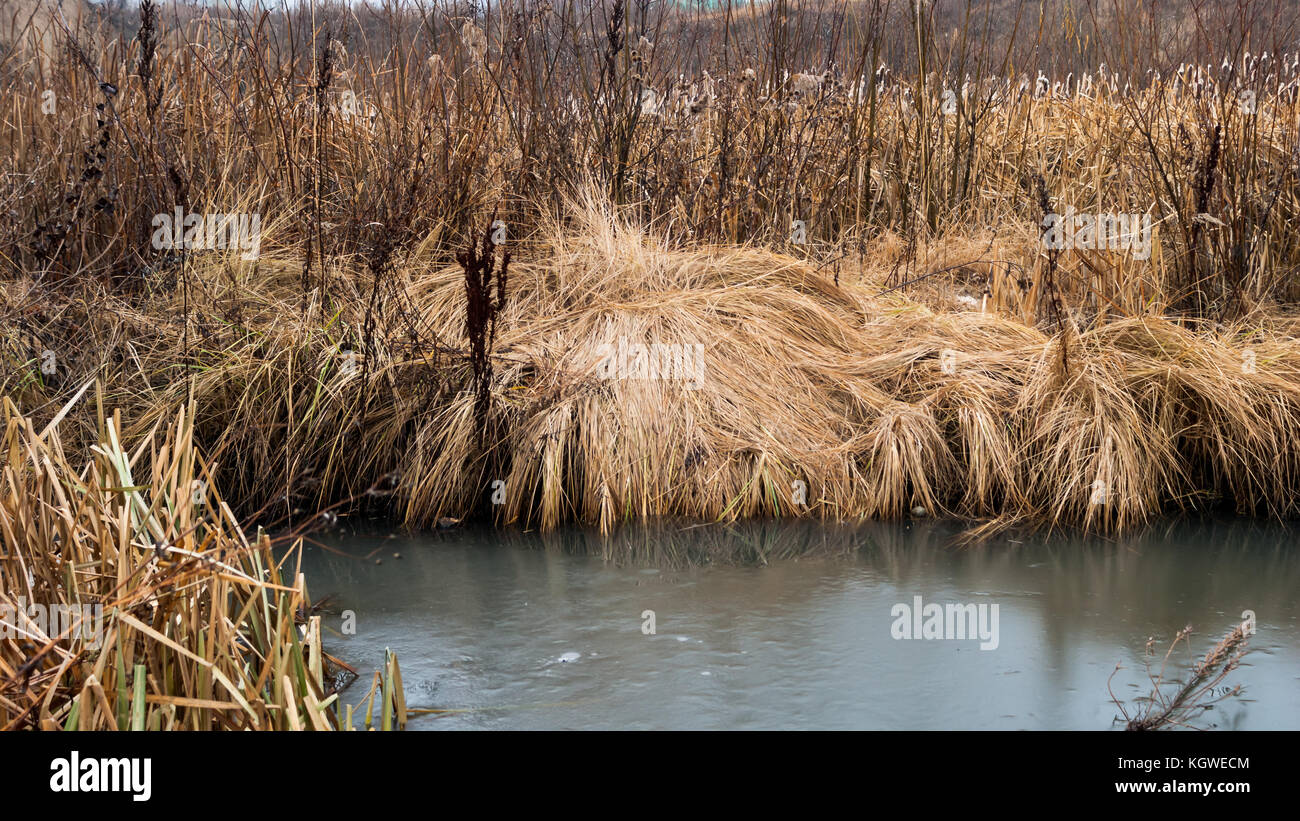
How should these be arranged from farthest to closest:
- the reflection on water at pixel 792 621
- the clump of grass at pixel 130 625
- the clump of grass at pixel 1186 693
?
the reflection on water at pixel 792 621, the clump of grass at pixel 1186 693, the clump of grass at pixel 130 625

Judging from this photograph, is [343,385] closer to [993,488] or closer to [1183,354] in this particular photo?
[993,488]

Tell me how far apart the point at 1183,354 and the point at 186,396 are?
3.84m

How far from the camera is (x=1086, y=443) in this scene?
427 centimetres

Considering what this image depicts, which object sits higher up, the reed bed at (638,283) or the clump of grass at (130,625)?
the reed bed at (638,283)

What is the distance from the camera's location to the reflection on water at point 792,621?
2705 mm

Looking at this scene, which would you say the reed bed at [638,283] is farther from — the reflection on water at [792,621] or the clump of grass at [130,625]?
the clump of grass at [130,625]

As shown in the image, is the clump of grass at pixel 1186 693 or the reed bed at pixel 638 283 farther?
the reed bed at pixel 638 283

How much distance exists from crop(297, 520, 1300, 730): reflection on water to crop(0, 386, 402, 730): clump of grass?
467mm

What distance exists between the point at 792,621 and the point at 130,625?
1775 mm

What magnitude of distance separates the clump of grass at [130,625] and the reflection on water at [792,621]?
47 cm

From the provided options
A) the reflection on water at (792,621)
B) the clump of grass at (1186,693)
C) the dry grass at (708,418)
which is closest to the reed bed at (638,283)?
the dry grass at (708,418)

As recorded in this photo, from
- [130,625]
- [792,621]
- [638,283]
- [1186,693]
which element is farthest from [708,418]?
[130,625]

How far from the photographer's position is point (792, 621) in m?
3.26
